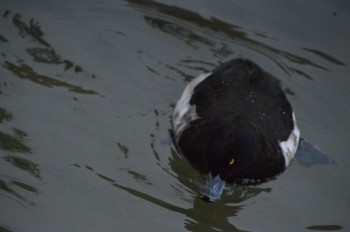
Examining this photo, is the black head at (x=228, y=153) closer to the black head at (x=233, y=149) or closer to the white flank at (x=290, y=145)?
the black head at (x=233, y=149)

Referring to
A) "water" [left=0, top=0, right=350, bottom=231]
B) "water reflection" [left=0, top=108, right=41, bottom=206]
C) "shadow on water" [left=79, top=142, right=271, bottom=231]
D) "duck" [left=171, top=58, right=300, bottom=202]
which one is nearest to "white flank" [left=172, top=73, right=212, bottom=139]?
"duck" [left=171, top=58, right=300, bottom=202]

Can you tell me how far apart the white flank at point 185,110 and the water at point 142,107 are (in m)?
0.18

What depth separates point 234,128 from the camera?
7.12m

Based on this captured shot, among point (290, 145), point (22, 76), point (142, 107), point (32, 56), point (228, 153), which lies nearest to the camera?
point (228, 153)

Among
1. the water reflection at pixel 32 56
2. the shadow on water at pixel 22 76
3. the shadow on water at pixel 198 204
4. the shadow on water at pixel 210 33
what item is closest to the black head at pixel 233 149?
the shadow on water at pixel 198 204

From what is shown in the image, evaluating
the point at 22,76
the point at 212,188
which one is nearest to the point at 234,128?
the point at 212,188

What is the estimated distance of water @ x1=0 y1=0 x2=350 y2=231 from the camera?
7.12 m

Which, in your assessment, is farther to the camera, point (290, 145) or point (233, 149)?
point (290, 145)

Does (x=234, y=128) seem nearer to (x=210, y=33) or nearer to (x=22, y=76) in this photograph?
(x=22, y=76)

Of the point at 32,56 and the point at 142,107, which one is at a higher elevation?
the point at 32,56

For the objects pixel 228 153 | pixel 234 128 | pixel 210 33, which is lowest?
pixel 228 153

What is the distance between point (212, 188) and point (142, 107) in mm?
1658

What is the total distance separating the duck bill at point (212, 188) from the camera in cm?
705

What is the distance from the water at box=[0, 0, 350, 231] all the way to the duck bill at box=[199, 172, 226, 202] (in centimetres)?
25
